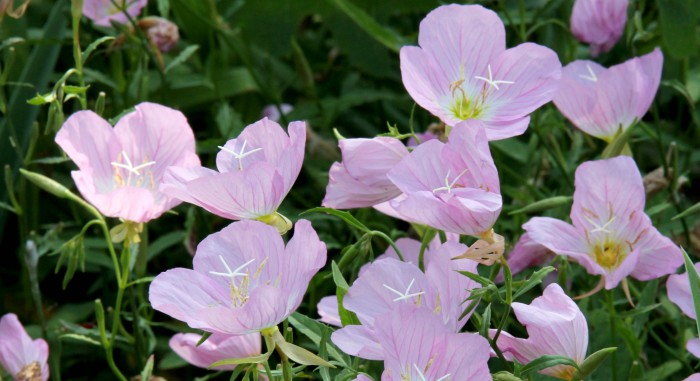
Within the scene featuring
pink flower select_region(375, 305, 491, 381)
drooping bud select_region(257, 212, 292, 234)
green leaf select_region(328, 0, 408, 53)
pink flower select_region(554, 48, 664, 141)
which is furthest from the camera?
green leaf select_region(328, 0, 408, 53)

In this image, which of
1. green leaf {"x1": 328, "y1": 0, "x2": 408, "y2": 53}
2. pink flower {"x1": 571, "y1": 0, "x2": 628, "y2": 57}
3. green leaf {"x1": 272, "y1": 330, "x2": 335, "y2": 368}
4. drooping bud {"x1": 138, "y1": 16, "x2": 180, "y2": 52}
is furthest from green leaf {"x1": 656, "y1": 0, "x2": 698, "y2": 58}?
green leaf {"x1": 272, "y1": 330, "x2": 335, "y2": 368}

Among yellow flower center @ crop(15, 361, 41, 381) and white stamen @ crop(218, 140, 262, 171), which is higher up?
white stamen @ crop(218, 140, 262, 171)

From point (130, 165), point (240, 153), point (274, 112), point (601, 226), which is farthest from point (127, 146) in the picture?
point (274, 112)

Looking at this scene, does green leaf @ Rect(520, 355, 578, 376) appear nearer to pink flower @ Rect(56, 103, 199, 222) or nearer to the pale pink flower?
the pale pink flower

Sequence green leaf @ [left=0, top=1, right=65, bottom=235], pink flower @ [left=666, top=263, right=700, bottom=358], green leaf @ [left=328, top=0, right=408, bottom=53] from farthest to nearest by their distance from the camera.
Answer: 1. green leaf @ [left=328, top=0, right=408, bottom=53]
2. green leaf @ [left=0, top=1, right=65, bottom=235]
3. pink flower @ [left=666, top=263, right=700, bottom=358]

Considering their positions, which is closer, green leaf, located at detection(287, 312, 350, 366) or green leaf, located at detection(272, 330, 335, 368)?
green leaf, located at detection(272, 330, 335, 368)

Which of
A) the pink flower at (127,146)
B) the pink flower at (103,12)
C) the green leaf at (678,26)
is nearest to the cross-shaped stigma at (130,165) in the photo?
the pink flower at (127,146)

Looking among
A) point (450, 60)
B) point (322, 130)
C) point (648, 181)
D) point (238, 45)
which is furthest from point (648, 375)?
point (238, 45)

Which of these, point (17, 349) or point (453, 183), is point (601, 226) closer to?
point (453, 183)
